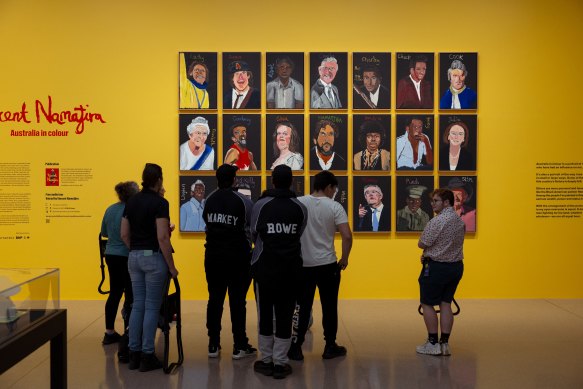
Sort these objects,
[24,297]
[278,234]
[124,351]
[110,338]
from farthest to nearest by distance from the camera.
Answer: [110,338] < [124,351] < [278,234] < [24,297]

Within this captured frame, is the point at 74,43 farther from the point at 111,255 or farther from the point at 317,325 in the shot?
the point at 317,325

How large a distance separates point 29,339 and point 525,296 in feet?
21.2

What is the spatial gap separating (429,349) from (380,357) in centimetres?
46

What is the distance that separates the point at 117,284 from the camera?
5.80 metres

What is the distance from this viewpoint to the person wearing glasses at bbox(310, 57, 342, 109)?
793 cm

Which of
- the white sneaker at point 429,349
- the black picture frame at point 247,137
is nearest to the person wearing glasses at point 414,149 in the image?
the black picture frame at point 247,137

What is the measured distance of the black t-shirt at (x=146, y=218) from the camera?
16.1 feet

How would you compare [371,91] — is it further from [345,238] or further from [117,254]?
[117,254]

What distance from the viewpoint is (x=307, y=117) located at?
7.96 meters

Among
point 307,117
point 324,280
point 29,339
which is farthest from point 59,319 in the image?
point 307,117

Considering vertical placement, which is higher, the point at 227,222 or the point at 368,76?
the point at 368,76

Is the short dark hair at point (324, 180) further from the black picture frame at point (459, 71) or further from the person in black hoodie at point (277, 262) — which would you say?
the black picture frame at point (459, 71)

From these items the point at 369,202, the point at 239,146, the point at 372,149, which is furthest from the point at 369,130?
the point at 239,146

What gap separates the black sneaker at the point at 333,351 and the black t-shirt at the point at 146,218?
174 cm
